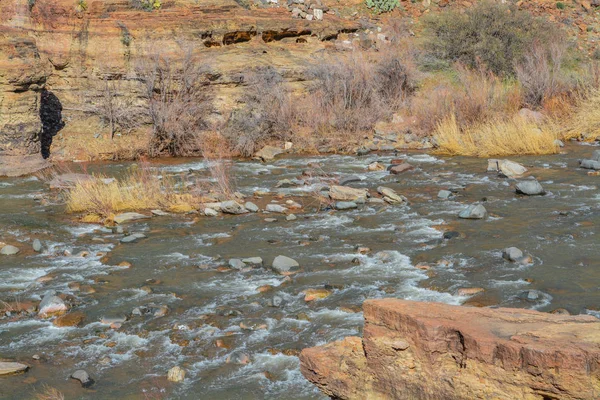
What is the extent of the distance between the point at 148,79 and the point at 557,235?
10777 millimetres

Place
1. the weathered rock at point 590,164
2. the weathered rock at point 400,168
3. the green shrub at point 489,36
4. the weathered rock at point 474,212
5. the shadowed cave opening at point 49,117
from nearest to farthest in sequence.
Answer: the weathered rock at point 474,212, the weathered rock at point 590,164, the weathered rock at point 400,168, the shadowed cave opening at point 49,117, the green shrub at point 489,36

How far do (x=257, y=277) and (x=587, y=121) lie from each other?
404 inches

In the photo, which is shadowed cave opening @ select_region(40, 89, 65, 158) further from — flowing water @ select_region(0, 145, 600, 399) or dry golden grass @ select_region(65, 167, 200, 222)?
dry golden grass @ select_region(65, 167, 200, 222)

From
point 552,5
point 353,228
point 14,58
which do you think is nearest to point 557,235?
point 353,228

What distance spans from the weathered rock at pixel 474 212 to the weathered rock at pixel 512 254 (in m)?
1.64

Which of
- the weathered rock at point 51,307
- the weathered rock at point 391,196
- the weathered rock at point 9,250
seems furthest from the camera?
the weathered rock at point 391,196

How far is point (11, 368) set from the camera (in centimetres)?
533

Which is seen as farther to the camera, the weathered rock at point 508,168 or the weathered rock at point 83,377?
the weathered rock at point 508,168

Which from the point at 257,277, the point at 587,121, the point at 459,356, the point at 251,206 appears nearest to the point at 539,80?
the point at 587,121

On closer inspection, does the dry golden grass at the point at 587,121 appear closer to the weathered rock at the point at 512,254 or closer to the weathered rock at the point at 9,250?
the weathered rock at the point at 512,254

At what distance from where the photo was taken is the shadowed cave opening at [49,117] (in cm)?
1588

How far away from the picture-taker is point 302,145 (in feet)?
51.5

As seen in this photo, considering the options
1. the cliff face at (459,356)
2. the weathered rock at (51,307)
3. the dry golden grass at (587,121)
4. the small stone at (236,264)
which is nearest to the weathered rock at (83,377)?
the weathered rock at (51,307)

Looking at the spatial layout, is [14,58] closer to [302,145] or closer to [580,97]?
[302,145]
